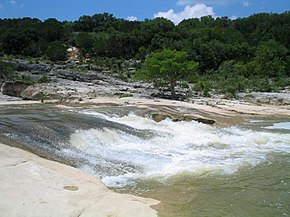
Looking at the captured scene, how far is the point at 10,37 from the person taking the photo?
61.3 m

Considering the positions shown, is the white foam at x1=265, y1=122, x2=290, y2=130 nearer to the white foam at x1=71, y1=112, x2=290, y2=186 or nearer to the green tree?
the white foam at x1=71, y1=112, x2=290, y2=186

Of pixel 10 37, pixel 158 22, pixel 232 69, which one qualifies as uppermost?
pixel 158 22

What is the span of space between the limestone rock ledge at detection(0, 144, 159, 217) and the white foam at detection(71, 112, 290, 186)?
166 cm

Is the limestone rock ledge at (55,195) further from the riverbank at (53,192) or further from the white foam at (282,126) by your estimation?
the white foam at (282,126)

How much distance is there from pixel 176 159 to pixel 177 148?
6.03 feet

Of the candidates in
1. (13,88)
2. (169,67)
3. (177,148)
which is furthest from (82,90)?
(177,148)

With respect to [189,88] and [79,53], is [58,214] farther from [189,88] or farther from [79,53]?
[79,53]

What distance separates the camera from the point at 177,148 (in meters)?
13.9

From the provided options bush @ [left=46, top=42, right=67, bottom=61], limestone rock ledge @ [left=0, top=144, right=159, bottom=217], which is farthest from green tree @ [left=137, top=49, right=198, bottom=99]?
bush @ [left=46, top=42, right=67, bottom=61]

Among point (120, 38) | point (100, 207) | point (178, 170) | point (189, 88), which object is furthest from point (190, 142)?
point (120, 38)

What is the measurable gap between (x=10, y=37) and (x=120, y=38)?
712 inches

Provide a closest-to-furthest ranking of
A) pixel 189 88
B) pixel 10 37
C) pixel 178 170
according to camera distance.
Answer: pixel 178 170 < pixel 189 88 < pixel 10 37

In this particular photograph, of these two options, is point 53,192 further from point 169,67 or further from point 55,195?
point 169,67

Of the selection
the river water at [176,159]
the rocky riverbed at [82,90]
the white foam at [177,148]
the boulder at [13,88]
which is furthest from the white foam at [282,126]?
the boulder at [13,88]
